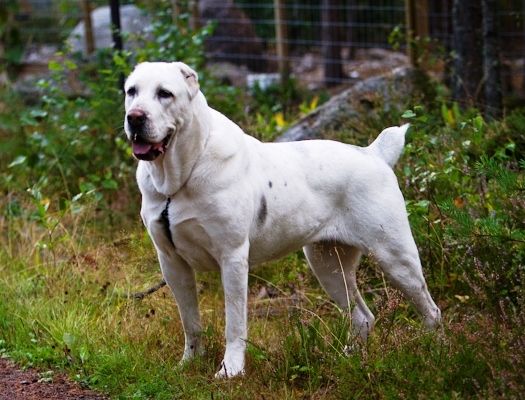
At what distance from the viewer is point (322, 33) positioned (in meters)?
13.0

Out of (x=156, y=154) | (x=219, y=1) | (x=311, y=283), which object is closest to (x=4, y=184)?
(x=311, y=283)

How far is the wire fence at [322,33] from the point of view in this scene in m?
11.8

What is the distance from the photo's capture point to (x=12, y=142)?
8461 millimetres

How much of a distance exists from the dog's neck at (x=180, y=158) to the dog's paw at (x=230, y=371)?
2.91 feet

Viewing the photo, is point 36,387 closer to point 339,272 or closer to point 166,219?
point 166,219

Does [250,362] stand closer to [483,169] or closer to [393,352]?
[393,352]

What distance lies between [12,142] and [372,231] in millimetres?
4466

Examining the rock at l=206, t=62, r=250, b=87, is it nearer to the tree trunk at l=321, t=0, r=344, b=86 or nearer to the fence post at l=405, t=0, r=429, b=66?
the tree trunk at l=321, t=0, r=344, b=86

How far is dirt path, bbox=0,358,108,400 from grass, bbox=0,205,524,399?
0.08 meters

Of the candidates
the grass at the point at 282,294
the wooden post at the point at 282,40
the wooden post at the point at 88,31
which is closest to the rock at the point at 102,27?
the wooden post at the point at 88,31

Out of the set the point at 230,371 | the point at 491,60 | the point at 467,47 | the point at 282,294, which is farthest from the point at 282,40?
the point at 230,371

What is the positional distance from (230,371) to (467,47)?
4.63m

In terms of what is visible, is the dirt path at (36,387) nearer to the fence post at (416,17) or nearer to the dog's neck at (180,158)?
the dog's neck at (180,158)

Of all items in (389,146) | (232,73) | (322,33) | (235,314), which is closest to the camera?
(235,314)
